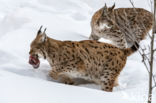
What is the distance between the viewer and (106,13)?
8102 mm

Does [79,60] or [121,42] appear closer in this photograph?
[79,60]

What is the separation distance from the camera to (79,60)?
5.90 metres

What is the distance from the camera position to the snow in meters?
4.85

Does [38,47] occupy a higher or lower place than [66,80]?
higher

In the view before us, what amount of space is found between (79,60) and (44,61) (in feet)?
2.39

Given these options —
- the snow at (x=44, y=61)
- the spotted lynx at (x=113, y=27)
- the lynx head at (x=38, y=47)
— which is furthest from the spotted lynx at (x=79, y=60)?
the spotted lynx at (x=113, y=27)

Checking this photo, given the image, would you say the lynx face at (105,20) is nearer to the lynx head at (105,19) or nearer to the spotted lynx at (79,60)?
the lynx head at (105,19)

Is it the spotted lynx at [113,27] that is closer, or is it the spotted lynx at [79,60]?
the spotted lynx at [79,60]

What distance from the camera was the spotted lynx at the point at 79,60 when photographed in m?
5.86

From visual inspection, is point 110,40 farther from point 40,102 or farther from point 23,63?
point 40,102

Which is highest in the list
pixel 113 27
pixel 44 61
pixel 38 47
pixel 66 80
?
pixel 113 27

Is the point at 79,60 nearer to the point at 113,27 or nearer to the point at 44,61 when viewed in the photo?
the point at 44,61

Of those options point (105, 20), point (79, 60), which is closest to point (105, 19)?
point (105, 20)

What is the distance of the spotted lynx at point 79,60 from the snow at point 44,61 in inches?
6.1
